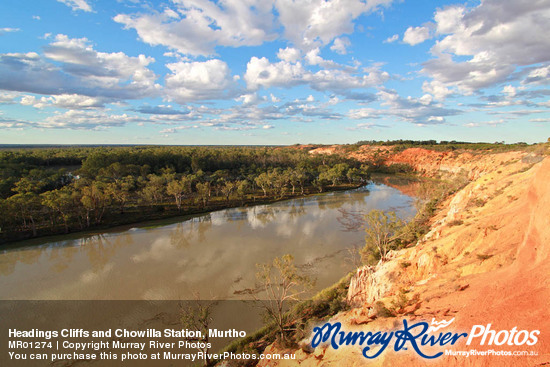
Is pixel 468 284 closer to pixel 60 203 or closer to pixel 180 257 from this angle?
pixel 180 257

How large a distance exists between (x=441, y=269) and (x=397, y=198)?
46.4m

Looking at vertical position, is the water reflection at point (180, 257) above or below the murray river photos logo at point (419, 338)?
below

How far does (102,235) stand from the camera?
109 feet

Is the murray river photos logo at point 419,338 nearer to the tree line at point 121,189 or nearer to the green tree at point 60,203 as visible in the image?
the tree line at point 121,189

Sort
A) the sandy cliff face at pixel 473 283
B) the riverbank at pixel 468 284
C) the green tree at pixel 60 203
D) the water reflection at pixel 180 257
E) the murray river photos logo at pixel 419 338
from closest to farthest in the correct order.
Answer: the murray river photos logo at pixel 419 338 → the sandy cliff face at pixel 473 283 → the riverbank at pixel 468 284 → the water reflection at pixel 180 257 → the green tree at pixel 60 203

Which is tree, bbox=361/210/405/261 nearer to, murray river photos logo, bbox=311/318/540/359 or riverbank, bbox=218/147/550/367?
riverbank, bbox=218/147/550/367

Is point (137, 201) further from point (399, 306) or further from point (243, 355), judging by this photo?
point (399, 306)

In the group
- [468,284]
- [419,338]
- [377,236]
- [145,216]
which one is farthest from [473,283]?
[145,216]

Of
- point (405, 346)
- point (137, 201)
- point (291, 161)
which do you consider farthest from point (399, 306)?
point (291, 161)

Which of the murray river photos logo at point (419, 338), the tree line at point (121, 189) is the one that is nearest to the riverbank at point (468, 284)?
the murray river photos logo at point (419, 338)

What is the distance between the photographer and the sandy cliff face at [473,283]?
743cm

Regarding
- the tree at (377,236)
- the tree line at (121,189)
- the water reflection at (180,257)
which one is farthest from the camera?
the tree line at (121,189)

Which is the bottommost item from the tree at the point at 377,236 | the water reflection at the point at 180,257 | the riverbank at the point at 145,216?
the water reflection at the point at 180,257

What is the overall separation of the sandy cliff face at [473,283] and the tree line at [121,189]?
35860 millimetres
